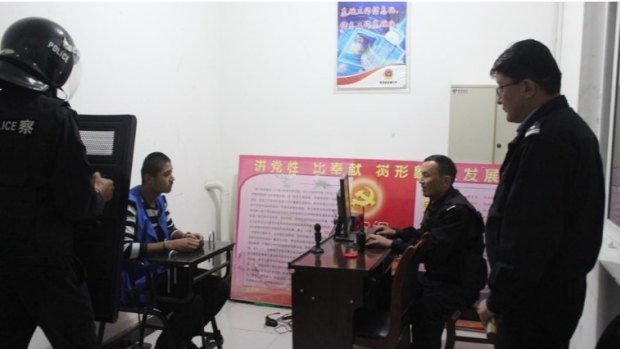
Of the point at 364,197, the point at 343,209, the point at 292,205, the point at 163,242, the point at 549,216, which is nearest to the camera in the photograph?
the point at 549,216

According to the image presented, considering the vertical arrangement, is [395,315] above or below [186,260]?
below

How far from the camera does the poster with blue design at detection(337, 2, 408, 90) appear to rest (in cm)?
371

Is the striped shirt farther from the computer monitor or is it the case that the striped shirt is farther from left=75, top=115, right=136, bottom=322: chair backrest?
the computer monitor

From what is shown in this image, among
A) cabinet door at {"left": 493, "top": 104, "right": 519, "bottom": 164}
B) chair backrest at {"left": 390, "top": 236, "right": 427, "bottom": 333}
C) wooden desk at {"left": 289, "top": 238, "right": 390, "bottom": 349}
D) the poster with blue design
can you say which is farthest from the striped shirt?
cabinet door at {"left": 493, "top": 104, "right": 519, "bottom": 164}

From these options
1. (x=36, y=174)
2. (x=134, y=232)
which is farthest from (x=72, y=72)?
(x=134, y=232)

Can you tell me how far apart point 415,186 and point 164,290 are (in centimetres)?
196

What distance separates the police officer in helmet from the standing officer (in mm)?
1394

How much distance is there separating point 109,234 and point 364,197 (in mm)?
2123

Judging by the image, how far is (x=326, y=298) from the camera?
2.34 m

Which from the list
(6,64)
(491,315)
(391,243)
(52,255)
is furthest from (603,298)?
(6,64)

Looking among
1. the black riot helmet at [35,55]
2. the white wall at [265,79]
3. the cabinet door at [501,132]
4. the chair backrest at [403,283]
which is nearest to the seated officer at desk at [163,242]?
the white wall at [265,79]

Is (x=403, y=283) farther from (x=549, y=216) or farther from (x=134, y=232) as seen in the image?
(x=134, y=232)

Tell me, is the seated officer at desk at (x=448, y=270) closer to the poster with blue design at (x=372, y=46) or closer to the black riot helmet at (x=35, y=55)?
the poster with blue design at (x=372, y=46)

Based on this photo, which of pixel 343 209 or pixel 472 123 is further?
pixel 472 123
